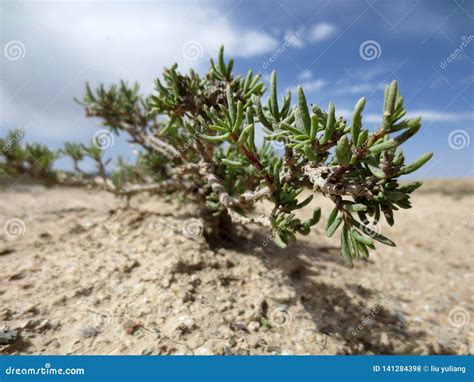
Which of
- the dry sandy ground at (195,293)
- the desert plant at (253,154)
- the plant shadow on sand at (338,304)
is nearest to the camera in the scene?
the desert plant at (253,154)

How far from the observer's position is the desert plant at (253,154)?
1.52 meters

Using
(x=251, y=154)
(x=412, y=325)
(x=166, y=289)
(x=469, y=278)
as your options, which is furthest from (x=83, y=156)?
(x=469, y=278)

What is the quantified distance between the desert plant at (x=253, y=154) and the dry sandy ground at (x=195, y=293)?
0.53m

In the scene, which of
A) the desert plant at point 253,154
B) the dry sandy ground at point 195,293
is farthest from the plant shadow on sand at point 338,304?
the desert plant at point 253,154

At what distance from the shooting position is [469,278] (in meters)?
4.20

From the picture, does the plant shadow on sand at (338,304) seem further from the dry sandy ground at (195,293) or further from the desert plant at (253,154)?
the desert plant at (253,154)

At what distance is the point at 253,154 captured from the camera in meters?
1.82

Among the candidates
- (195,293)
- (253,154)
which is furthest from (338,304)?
(253,154)

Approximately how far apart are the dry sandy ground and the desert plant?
1.75 ft

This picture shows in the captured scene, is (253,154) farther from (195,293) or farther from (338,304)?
(338,304)

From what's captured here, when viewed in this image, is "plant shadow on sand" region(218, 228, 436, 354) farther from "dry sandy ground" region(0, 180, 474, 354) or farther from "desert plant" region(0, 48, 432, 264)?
"desert plant" region(0, 48, 432, 264)

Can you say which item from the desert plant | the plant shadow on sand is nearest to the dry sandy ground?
the plant shadow on sand

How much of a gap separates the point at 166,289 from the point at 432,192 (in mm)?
12501

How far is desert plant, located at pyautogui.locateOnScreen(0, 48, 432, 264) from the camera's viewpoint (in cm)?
152
